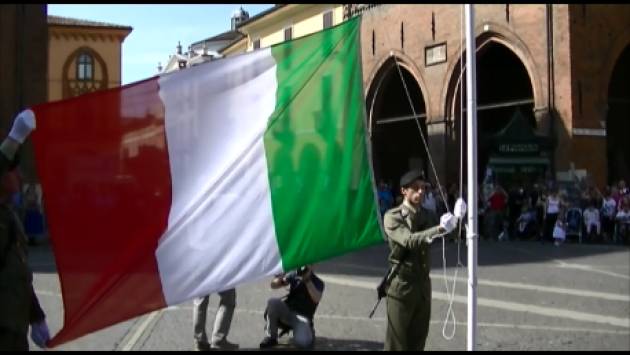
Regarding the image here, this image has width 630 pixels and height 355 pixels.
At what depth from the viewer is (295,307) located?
323 inches

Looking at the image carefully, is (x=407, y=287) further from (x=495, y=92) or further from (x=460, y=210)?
(x=495, y=92)

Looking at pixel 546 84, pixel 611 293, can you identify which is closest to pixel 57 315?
pixel 611 293

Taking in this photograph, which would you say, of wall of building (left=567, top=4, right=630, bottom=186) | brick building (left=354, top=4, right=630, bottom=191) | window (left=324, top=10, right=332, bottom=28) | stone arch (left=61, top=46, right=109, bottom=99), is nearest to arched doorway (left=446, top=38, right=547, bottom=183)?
brick building (left=354, top=4, right=630, bottom=191)

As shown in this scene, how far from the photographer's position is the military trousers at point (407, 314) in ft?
18.9

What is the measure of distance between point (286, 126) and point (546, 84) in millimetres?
22117

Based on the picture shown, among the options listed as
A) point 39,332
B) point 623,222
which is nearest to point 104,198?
point 39,332

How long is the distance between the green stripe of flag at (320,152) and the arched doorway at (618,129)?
2670cm

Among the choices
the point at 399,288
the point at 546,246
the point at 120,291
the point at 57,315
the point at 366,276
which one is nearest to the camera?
the point at 120,291

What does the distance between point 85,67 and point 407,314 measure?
200ft

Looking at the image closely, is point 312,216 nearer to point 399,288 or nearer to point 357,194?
point 357,194

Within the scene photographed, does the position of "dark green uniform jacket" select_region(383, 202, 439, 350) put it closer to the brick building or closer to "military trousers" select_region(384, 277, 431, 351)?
"military trousers" select_region(384, 277, 431, 351)

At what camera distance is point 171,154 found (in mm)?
5270

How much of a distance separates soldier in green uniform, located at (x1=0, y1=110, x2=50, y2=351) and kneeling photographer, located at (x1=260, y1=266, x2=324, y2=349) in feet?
12.1

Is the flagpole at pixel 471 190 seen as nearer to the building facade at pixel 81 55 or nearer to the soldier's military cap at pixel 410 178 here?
the soldier's military cap at pixel 410 178
